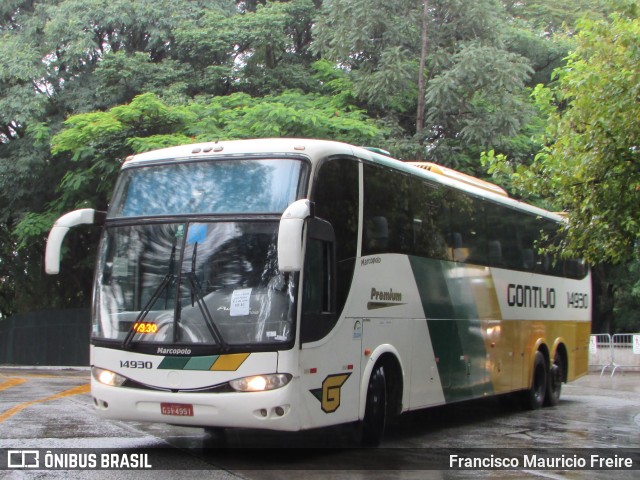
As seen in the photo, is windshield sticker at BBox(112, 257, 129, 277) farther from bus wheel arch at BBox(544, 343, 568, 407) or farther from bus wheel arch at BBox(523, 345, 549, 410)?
bus wheel arch at BBox(544, 343, 568, 407)

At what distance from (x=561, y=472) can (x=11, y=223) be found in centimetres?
2430

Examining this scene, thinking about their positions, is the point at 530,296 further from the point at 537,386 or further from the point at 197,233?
the point at 197,233

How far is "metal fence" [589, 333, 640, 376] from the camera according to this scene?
1160 inches

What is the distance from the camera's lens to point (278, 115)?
19.9 metres

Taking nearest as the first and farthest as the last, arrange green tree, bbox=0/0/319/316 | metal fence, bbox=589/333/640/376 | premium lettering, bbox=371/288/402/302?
premium lettering, bbox=371/288/402/302 → green tree, bbox=0/0/319/316 → metal fence, bbox=589/333/640/376

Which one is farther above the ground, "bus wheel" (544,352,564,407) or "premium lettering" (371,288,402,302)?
"premium lettering" (371,288,402,302)

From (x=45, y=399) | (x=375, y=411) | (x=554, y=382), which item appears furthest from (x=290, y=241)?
(x=554, y=382)

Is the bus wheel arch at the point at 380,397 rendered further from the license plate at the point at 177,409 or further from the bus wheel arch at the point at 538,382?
the bus wheel arch at the point at 538,382

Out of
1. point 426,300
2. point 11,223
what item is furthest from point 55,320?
point 426,300

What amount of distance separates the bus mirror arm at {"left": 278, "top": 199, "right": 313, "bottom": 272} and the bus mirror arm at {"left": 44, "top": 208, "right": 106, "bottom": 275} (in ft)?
8.90

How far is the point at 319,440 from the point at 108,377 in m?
3.00

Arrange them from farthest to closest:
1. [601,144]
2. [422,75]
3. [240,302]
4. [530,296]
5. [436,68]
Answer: [436,68], [422,75], [530,296], [601,144], [240,302]

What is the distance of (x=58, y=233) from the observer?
907cm

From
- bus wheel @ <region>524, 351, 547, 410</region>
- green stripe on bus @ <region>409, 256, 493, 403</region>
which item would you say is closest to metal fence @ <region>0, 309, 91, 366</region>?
bus wheel @ <region>524, 351, 547, 410</region>
